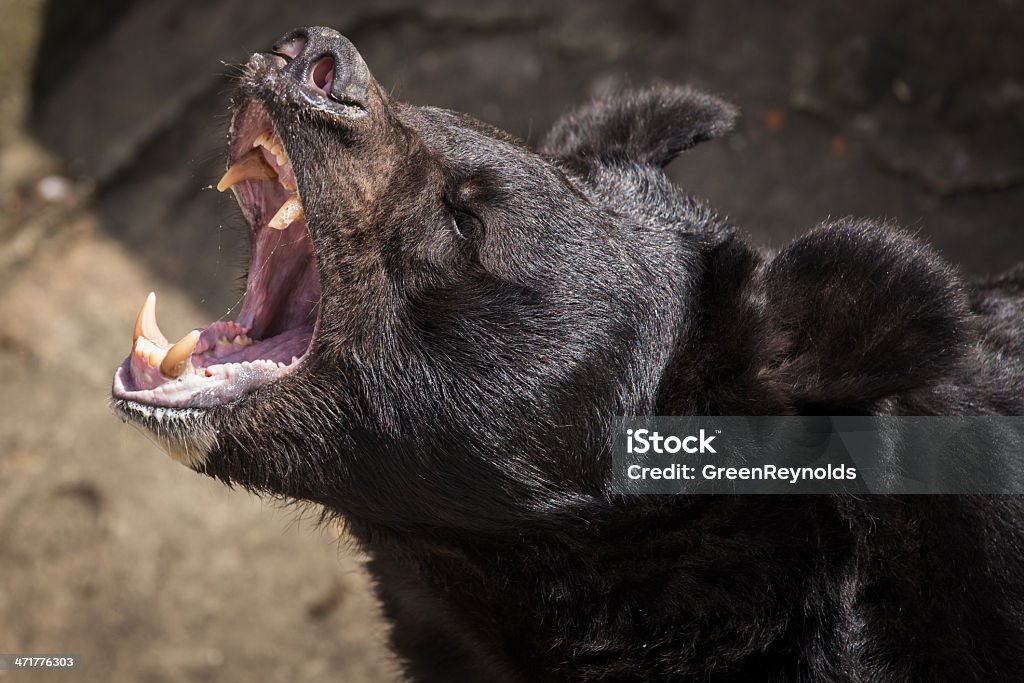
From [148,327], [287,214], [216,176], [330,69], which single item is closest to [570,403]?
[287,214]

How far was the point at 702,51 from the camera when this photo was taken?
693cm

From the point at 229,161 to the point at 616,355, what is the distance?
130cm

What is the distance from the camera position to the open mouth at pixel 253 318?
304 centimetres

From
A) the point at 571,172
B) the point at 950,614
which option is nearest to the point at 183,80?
the point at 571,172

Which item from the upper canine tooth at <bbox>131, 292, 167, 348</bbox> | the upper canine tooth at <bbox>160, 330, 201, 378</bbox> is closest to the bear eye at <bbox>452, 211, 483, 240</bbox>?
the upper canine tooth at <bbox>160, 330, 201, 378</bbox>

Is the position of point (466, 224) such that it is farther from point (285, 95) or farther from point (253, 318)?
point (253, 318)

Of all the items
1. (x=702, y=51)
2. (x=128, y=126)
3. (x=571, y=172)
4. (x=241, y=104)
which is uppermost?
(x=702, y=51)

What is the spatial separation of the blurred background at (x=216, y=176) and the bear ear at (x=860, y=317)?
8.19ft

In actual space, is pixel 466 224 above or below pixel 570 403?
above

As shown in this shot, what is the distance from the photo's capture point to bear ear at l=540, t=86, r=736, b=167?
362cm

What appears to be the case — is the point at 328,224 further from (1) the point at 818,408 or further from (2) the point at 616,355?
(1) the point at 818,408

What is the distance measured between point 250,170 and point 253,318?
441 millimetres

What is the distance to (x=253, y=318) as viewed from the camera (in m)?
3.33

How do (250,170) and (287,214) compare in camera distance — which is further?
(250,170)
